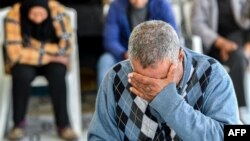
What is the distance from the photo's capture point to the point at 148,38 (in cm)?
140

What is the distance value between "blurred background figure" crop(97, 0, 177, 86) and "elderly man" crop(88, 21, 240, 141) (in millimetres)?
1494

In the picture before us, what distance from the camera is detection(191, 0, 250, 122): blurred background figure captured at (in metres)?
3.33

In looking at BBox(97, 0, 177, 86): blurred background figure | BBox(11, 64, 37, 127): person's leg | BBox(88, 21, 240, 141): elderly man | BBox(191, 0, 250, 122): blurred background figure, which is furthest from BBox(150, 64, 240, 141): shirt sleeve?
BBox(191, 0, 250, 122): blurred background figure

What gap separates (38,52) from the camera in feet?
10.3

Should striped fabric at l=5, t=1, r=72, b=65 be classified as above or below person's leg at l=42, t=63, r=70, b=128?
above

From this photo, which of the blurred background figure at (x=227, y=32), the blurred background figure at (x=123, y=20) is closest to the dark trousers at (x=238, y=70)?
the blurred background figure at (x=227, y=32)

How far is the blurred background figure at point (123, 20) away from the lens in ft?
10.2

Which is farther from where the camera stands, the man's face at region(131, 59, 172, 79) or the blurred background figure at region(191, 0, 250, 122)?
the blurred background figure at region(191, 0, 250, 122)

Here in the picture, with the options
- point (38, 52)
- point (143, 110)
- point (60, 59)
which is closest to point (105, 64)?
point (60, 59)

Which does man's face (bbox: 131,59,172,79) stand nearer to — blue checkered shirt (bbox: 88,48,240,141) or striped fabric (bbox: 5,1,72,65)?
blue checkered shirt (bbox: 88,48,240,141)

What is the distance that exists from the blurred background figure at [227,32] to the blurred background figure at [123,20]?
14.0 inches

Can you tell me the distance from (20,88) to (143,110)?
165 cm

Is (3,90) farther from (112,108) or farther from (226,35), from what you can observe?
(112,108)

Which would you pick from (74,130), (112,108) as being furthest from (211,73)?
(74,130)
